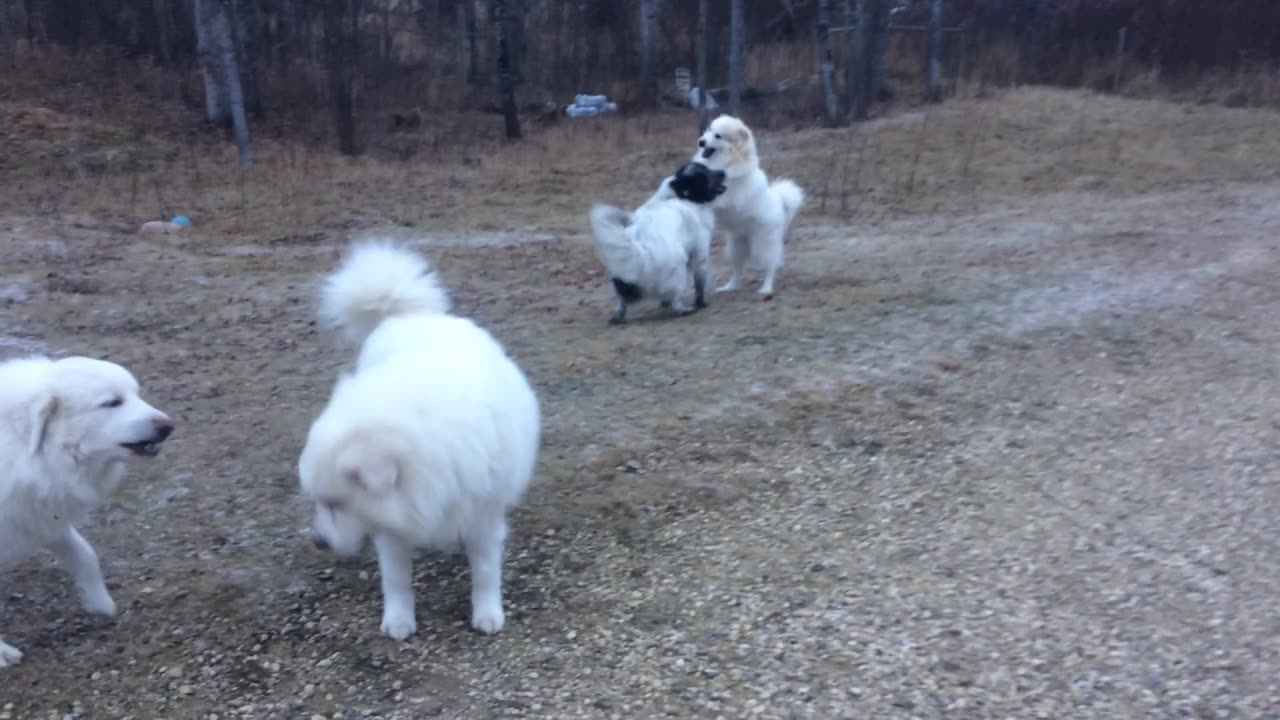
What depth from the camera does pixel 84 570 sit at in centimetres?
334

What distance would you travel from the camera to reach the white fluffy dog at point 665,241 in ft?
22.6

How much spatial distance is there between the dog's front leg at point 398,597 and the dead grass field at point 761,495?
8 centimetres

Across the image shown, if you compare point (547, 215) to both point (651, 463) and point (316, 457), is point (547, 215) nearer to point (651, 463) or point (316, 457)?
point (651, 463)

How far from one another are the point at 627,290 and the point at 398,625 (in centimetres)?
408

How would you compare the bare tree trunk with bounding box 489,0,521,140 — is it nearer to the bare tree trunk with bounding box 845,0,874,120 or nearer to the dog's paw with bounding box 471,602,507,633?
the bare tree trunk with bounding box 845,0,874,120

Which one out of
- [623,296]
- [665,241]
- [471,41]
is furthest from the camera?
[471,41]

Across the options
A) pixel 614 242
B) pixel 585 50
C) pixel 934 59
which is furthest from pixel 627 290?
pixel 585 50

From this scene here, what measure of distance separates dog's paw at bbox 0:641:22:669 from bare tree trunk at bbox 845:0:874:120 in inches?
649

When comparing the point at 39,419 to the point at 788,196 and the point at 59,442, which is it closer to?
the point at 59,442

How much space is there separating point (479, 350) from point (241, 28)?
18727mm

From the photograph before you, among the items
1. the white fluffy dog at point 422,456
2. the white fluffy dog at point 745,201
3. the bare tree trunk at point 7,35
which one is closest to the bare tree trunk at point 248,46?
the bare tree trunk at point 7,35

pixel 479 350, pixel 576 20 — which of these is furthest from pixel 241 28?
pixel 479 350

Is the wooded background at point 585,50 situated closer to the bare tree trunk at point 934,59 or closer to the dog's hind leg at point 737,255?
the bare tree trunk at point 934,59

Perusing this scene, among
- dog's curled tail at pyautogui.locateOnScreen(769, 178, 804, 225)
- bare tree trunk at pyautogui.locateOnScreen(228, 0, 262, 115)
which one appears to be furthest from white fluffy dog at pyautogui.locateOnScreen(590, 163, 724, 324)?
bare tree trunk at pyautogui.locateOnScreen(228, 0, 262, 115)
